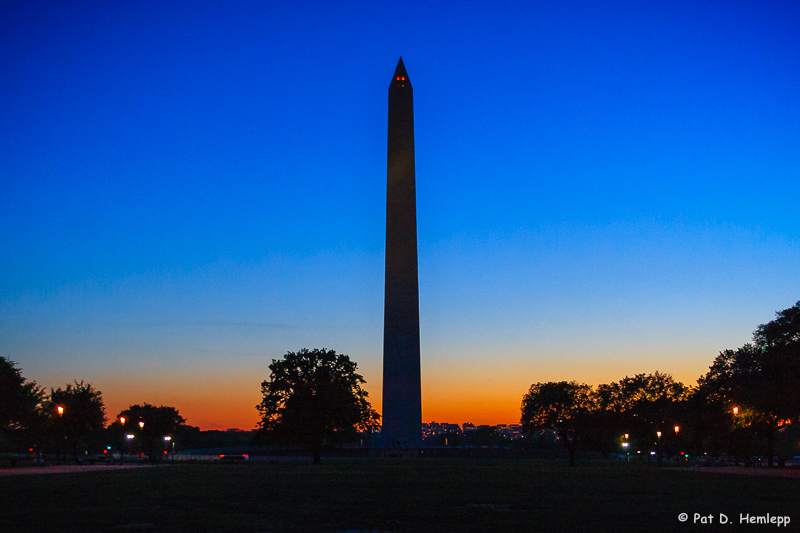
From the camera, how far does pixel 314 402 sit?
6091cm

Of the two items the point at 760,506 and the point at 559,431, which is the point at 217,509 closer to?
the point at 760,506

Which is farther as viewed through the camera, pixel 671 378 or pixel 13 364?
pixel 671 378

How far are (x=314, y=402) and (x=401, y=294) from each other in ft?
44.7

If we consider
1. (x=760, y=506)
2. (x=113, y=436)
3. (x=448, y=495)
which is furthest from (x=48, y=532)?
(x=113, y=436)

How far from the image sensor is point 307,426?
194 feet

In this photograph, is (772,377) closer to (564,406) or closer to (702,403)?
(564,406)

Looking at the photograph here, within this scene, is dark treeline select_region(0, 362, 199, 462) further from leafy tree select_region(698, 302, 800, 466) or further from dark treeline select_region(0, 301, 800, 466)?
Answer: leafy tree select_region(698, 302, 800, 466)

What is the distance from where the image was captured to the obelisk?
6706 centimetres

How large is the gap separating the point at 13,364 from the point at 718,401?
61.0 metres

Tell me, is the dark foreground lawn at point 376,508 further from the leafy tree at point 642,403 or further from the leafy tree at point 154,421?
the leafy tree at point 154,421

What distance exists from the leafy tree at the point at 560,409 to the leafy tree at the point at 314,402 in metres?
17.1

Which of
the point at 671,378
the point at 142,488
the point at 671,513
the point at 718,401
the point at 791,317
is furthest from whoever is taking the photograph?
the point at 671,378

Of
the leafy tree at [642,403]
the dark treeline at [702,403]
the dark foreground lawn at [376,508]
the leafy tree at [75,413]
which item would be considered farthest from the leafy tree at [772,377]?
the leafy tree at [75,413]

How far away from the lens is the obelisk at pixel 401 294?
67062mm
